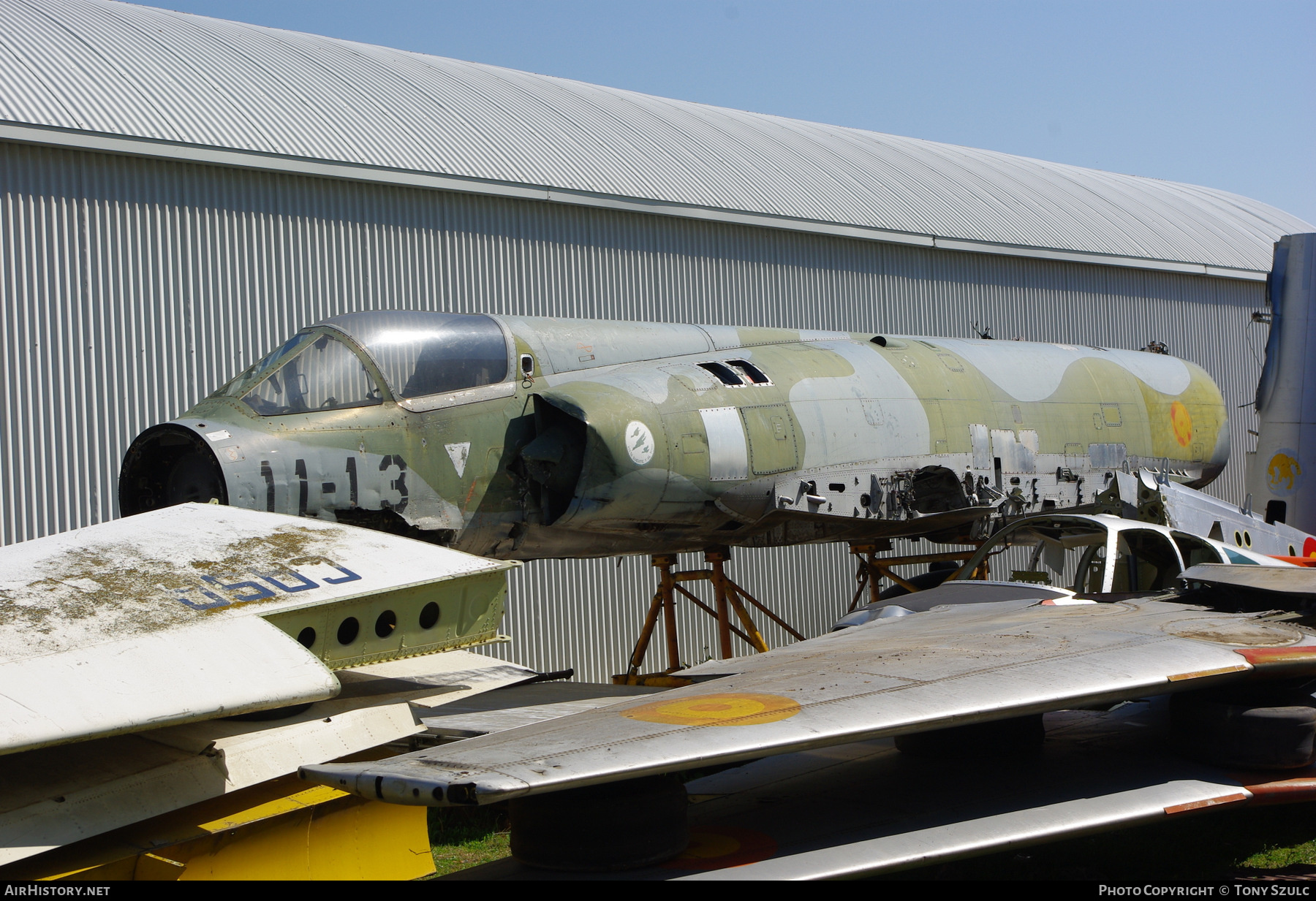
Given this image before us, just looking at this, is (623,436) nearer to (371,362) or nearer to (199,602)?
(371,362)

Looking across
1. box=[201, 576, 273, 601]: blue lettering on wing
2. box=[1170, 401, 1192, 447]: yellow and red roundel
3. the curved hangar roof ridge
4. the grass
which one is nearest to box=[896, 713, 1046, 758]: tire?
the grass

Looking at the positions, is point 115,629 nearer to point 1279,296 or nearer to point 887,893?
point 887,893

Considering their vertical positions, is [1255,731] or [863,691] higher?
[863,691]

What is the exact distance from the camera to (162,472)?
26.5ft

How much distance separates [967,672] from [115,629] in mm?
4395

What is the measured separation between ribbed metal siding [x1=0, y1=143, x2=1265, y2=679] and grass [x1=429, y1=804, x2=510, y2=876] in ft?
17.8

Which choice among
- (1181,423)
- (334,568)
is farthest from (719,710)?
(1181,423)

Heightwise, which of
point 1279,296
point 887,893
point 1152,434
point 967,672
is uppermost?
point 1279,296

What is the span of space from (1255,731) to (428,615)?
4.90m

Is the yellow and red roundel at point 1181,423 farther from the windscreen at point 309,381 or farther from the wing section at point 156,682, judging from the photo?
the wing section at point 156,682

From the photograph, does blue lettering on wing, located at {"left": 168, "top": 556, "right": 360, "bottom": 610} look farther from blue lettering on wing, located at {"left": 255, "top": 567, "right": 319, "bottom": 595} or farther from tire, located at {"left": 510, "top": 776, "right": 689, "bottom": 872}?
tire, located at {"left": 510, "top": 776, "right": 689, "bottom": 872}

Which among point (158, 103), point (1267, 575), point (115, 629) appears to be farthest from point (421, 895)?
point (158, 103)

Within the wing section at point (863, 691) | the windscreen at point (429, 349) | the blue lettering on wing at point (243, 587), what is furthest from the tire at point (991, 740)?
the windscreen at point (429, 349)

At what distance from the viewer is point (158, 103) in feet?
40.4
